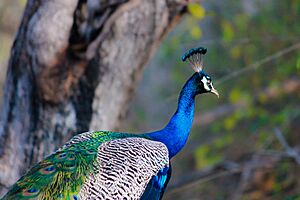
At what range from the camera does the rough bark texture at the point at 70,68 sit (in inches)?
159

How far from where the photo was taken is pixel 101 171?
3.40m

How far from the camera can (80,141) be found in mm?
3707

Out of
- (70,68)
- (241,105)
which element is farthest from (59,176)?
(241,105)

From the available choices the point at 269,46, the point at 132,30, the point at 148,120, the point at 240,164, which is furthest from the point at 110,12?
the point at 148,120

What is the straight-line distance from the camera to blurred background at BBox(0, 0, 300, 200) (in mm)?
5445

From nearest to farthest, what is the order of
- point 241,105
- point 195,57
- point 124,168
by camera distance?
point 124,168
point 195,57
point 241,105

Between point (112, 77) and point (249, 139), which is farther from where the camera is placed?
point (249, 139)

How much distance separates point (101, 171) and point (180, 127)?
0.91 metres

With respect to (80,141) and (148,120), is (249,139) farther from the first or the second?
(80,141)

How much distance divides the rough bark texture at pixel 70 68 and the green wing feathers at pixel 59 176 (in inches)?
27.2

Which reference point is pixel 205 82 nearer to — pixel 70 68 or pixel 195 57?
pixel 195 57

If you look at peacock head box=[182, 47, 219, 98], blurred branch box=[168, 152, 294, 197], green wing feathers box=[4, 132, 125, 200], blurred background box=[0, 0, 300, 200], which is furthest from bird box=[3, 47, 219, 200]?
blurred background box=[0, 0, 300, 200]

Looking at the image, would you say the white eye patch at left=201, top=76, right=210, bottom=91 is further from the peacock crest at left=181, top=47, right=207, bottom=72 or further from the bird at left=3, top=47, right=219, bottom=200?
the bird at left=3, top=47, right=219, bottom=200

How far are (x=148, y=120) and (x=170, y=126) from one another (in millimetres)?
4629
